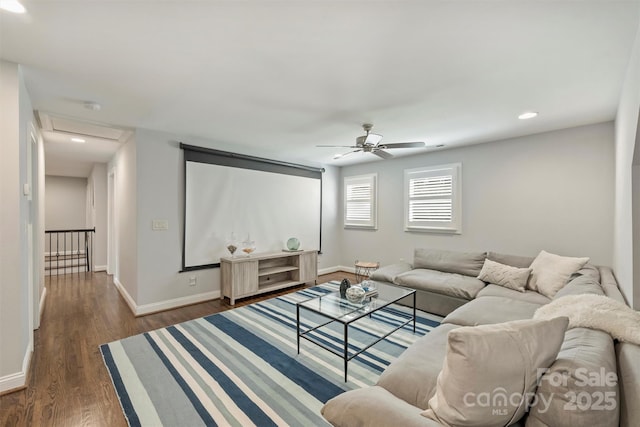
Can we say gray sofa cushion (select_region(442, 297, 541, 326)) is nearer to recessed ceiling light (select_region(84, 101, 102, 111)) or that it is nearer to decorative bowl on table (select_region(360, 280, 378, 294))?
decorative bowl on table (select_region(360, 280, 378, 294))

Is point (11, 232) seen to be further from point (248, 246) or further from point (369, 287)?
point (369, 287)

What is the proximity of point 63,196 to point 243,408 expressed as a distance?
963 cm

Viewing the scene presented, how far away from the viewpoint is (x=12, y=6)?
1.47m

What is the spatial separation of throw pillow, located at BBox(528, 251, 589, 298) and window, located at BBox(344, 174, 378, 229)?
2899 mm

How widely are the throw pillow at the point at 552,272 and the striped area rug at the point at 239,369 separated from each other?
4.10ft

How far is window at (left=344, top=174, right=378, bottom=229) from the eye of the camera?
574 cm

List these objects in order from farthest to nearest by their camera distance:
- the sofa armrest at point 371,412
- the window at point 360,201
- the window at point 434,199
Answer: the window at point 360,201, the window at point 434,199, the sofa armrest at point 371,412

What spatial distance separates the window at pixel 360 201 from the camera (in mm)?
5742

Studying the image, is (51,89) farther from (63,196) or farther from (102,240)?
(63,196)

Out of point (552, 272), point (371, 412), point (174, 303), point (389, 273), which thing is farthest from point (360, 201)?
point (371, 412)

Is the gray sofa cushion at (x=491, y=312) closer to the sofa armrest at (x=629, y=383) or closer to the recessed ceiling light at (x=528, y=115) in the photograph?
the sofa armrest at (x=629, y=383)

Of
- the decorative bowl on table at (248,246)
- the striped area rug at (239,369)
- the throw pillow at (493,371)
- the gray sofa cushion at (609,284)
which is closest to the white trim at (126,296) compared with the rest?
the striped area rug at (239,369)

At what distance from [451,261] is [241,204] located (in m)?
3.47

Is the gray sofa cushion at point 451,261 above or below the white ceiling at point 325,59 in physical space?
below
